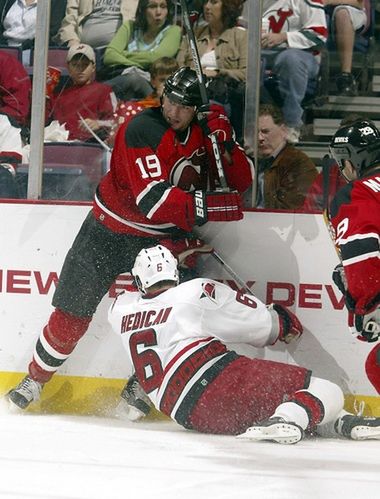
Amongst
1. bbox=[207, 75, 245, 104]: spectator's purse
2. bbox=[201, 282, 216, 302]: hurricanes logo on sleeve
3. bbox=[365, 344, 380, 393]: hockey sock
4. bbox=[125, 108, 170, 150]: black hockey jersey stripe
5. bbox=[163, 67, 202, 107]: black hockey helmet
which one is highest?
bbox=[163, 67, 202, 107]: black hockey helmet

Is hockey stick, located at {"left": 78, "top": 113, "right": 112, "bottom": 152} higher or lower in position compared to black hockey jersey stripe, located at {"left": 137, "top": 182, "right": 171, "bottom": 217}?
higher

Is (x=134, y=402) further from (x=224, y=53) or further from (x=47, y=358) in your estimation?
(x=224, y=53)

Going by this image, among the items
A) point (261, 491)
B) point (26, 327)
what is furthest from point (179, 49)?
point (261, 491)

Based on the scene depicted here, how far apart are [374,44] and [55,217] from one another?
144 cm

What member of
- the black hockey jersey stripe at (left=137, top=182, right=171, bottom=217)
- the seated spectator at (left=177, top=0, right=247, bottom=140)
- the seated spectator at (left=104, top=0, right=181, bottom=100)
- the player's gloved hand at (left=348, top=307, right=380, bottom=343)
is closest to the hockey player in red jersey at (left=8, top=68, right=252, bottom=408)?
the black hockey jersey stripe at (left=137, top=182, right=171, bottom=217)

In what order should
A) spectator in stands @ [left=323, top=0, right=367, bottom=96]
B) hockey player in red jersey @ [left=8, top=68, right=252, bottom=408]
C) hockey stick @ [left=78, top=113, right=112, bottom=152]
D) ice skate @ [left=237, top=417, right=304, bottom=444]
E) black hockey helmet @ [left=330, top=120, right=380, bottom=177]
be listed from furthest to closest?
hockey stick @ [left=78, top=113, right=112, bottom=152] < spectator in stands @ [left=323, top=0, right=367, bottom=96] < hockey player in red jersey @ [left=8, top=68, right=252, bottom=408] < black hockey helmet @ [left=330, top=120, right=380, bottom=177] < ice skate @ [left=237, top=417, right=304, bottom=444]

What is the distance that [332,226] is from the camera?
4.09 metres

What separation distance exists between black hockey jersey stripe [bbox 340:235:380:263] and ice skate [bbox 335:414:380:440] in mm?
632

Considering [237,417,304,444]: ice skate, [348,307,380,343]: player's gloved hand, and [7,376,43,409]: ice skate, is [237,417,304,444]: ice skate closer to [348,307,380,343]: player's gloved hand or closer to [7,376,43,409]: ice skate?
[348,307,380,343]: player's gloved hand

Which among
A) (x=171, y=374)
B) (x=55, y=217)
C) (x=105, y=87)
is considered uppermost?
(x=105, y=87)

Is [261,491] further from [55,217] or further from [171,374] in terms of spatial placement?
[55,217]

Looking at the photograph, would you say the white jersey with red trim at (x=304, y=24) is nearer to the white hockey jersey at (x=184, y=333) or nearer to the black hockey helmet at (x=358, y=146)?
the black hockey helmet at (x=358, y=146)

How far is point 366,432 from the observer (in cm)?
411

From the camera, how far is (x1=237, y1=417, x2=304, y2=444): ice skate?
387 cm
